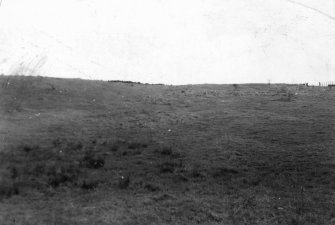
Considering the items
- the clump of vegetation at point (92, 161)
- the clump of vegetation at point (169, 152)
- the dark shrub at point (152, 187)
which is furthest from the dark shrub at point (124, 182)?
the clump of vegetation at point (169, 152)

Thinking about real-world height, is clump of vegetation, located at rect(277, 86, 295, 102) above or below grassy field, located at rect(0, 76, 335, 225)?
above

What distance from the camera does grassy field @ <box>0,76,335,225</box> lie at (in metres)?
10.1

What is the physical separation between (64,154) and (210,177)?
4260mm

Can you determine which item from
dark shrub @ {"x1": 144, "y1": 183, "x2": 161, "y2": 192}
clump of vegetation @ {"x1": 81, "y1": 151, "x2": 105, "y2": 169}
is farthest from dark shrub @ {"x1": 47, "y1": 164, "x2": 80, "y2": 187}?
dark shrub @ {"x1": 144, "y1": 183, "x2": 161, "y2": 192}

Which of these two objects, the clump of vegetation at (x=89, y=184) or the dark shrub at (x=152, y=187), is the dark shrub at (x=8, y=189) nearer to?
the clump of vegetation at (x=89, y=184)

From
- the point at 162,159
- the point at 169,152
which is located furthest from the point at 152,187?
the point at 169,152

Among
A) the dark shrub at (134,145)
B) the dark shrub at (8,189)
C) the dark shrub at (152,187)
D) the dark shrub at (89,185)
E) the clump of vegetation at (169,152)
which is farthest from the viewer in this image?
the dark shrub at (134,145)

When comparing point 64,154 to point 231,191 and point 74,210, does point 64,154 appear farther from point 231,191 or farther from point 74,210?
point 231,191

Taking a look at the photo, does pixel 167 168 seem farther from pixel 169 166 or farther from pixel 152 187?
pixel 152 187

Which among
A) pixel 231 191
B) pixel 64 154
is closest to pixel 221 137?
pixel 231 191

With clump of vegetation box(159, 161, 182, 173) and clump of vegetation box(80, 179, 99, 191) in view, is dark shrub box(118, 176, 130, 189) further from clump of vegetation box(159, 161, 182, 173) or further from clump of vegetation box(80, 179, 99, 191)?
clump of vegetation box(159, 161, 182, 173)

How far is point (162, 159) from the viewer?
13219 millimetres

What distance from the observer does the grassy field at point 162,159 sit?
10078 millimetres

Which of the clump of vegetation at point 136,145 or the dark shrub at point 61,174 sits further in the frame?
the clump of vegetation at point 136,145
